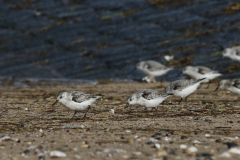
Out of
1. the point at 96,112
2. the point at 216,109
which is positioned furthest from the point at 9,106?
the point at 216,109

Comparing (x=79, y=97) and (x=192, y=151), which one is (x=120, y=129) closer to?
(x=79, y=97)

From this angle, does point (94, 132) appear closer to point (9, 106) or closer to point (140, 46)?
point (9, 106)

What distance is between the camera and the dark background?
2358 centimetres

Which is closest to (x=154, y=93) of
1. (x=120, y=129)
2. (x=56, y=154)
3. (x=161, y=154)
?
(x=120, y=129)

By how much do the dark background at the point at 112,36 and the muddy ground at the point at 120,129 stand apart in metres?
8.90

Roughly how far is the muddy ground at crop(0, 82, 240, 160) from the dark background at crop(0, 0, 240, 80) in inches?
350

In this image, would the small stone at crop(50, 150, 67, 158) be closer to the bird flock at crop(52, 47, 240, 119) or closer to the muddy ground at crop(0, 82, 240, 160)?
the muddy ground at crop(0, 82, 240, 160)

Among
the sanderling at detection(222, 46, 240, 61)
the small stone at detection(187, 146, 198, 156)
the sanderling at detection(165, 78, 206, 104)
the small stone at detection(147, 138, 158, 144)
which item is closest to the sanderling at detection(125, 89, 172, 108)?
the sanderling at detection(165, 78, 206, 104)

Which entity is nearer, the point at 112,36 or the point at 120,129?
the point at 120,129

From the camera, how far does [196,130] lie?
29.0 feet

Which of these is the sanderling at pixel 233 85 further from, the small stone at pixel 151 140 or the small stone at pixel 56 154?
the small stone at pixel 56 154

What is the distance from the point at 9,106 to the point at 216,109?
255 inches

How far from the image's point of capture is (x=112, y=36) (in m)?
28.3

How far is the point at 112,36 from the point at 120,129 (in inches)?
774
